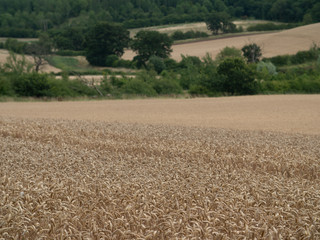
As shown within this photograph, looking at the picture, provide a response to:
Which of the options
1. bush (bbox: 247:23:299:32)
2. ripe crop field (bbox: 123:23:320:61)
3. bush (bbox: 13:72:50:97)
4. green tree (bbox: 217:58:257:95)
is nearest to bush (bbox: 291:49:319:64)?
ripe crop field (bbox: 123:23:320:61)

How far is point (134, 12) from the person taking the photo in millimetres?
144375

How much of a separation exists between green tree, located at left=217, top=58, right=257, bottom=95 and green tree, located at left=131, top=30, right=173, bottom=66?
2816 centimetres

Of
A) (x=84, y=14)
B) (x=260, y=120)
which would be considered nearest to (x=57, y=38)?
(x=84, y=14)

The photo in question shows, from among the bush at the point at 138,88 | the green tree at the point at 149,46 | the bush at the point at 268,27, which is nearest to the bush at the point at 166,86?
the bush at the point at 138,88

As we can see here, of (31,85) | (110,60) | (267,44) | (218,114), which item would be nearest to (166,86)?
(31,85)

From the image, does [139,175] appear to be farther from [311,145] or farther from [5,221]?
[311,145]

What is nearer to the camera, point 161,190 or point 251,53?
point 161,190

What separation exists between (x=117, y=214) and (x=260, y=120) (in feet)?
67.5

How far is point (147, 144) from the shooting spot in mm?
13055

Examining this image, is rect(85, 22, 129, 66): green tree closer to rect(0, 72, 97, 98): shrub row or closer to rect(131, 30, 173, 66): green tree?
rect(131, 30, 173, 66): green tree

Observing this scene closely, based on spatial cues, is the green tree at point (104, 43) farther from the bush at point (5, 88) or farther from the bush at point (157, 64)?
the bush at point (5, 88)

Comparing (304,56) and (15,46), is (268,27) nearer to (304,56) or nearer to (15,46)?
(304,56)

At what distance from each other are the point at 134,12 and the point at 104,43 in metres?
67.4

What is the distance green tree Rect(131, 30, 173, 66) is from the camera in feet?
247
